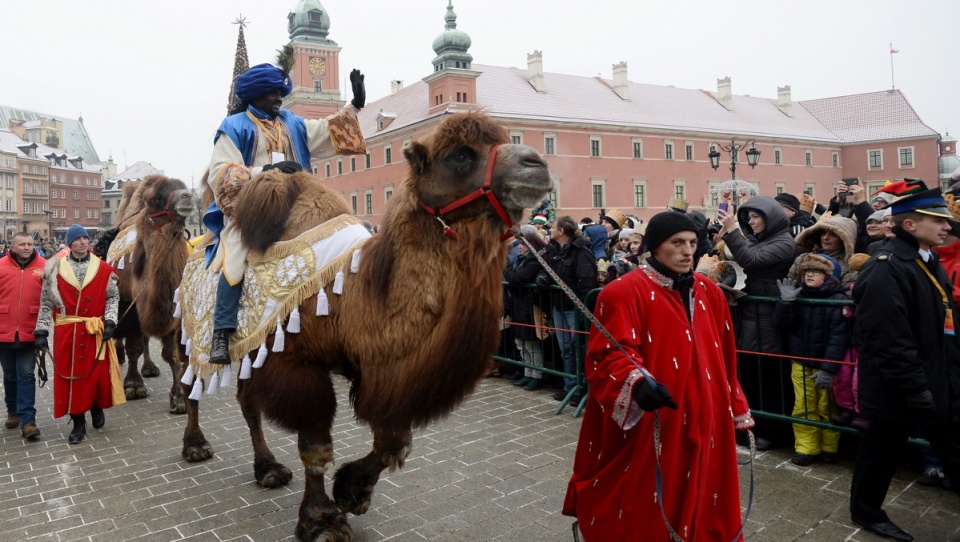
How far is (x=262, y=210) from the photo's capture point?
13.6ft

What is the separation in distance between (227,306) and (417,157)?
75.3 inches

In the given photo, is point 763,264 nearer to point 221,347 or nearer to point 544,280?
point 544,280

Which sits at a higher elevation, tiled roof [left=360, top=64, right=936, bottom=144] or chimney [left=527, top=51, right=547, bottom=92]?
chimney [left=527, top=51, right=547, bottom=92]

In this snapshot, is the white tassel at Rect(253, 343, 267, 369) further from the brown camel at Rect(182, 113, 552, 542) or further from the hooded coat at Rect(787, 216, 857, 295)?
the hooded coat at Rect(787, 216, 857, 295)

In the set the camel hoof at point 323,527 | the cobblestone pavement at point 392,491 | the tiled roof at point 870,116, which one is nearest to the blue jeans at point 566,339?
the cobblestone pavement at point 392,491

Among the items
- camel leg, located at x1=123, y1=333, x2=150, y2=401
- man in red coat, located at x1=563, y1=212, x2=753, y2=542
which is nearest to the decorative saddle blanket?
man in red coat, located at x1=563, y1=212, x2=753, y2=542

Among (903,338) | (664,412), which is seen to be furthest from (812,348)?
(664,412)

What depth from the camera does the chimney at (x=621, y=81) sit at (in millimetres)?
63344

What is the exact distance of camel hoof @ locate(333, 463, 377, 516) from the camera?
13.7 ft

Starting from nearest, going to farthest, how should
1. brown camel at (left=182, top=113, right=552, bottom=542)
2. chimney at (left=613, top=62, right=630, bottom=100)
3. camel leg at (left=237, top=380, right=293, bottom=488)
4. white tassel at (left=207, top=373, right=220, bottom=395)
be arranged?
brown camel at (left=182, top=113, right=552, bottom=542), white tassel at (left=207, top=373, right=220, bottom=395), camel leg at (left=237, top=380, right=293, bottom=488), chimney at (left=613, top=62, right=630, bottom=100)

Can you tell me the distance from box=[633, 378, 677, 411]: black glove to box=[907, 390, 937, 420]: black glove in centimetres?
193

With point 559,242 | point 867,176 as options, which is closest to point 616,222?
point 559,242

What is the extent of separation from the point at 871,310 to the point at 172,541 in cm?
469

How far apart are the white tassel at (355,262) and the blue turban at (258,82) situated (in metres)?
1.81
